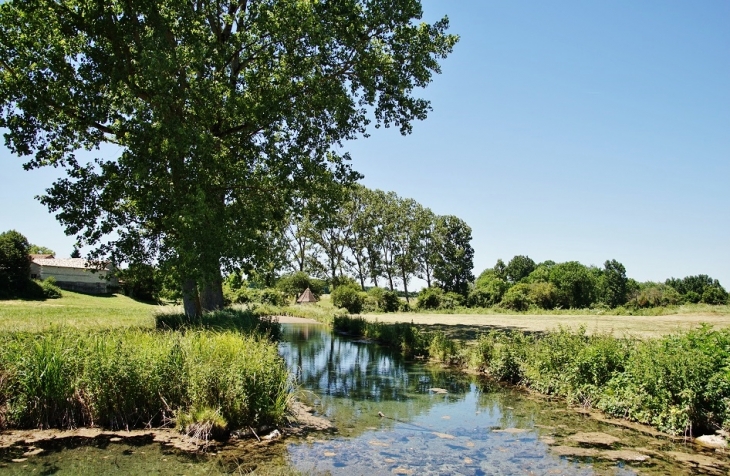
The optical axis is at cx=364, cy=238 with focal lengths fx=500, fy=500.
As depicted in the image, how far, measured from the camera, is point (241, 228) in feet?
66.6

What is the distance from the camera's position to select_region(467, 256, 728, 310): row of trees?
69375 mm

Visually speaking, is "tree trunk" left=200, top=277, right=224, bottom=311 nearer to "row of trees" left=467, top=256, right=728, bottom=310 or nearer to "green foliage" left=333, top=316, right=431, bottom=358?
"green foliage" left=333, top=316, right=431, bottom=358

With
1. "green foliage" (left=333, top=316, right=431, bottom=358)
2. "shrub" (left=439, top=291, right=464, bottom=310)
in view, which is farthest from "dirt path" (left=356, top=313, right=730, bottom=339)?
"shrub" (left=439, top=291, right=464, bottom=310)

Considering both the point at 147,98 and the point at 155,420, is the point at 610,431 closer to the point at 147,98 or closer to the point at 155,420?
the point at 155,420

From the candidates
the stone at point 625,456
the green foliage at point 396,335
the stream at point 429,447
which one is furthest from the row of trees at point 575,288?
the stone at point 625,456

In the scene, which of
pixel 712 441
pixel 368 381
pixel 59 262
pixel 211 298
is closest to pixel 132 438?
pixel 368 381

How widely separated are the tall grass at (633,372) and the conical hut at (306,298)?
4285cm

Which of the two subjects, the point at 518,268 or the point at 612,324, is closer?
the point at 612,324

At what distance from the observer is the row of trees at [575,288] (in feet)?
228

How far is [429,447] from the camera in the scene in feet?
32.4

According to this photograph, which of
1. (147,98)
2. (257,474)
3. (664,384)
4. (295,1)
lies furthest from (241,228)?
(664,384)

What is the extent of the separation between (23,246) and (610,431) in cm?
5126

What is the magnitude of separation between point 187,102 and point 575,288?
81793mm

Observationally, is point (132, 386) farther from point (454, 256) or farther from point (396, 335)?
point (454, 256)
